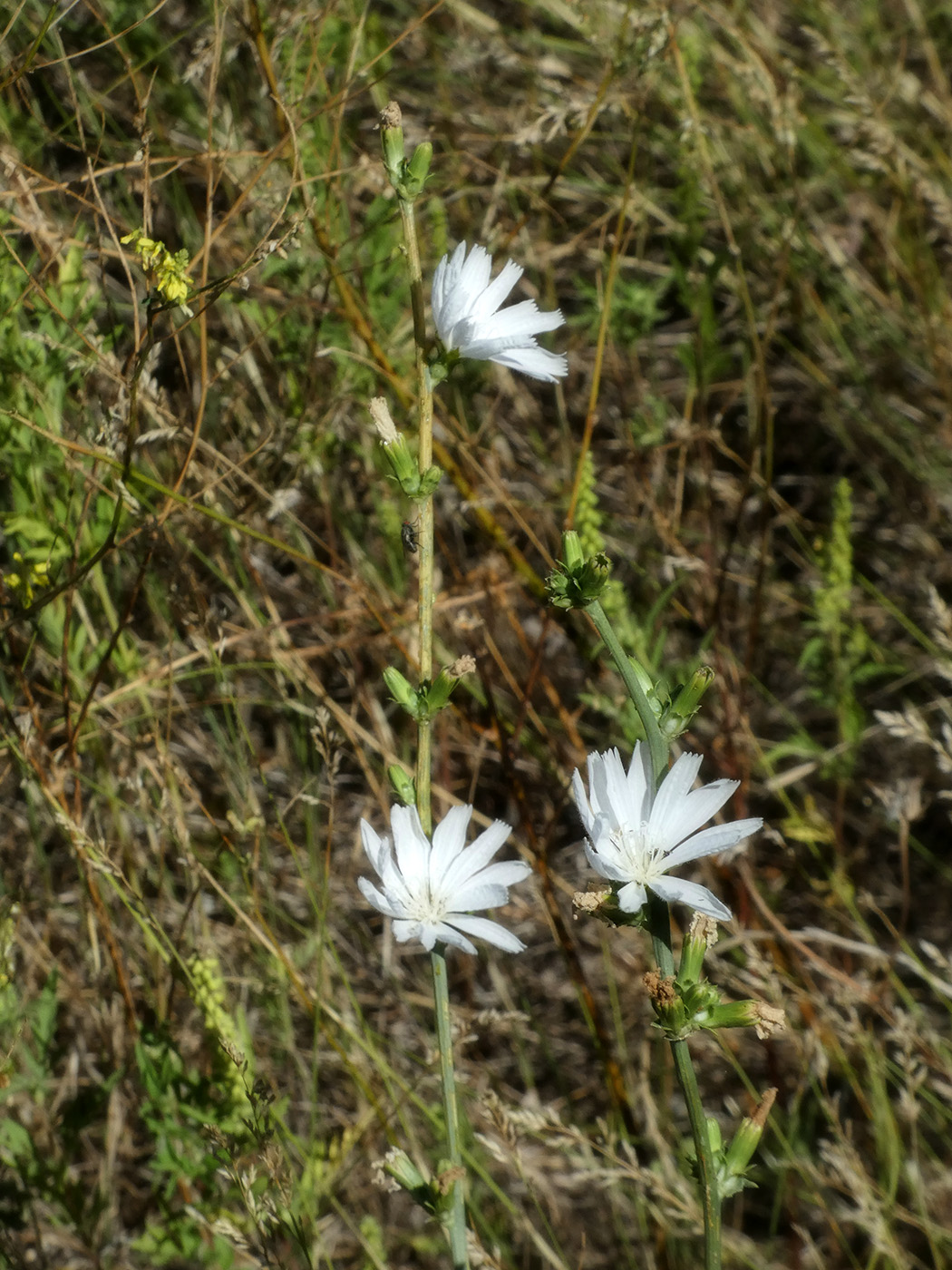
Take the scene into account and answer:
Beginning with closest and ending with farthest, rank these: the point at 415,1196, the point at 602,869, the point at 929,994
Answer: the point at 602,869, the point at 415,1196, the point at 929,994

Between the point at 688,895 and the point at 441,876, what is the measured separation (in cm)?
42

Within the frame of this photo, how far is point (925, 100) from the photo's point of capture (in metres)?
3.56

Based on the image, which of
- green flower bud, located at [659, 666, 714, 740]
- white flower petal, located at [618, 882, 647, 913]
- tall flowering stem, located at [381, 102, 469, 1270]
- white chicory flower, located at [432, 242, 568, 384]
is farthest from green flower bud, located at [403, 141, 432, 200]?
white flower petal, located at [618, 882, 647, 913]

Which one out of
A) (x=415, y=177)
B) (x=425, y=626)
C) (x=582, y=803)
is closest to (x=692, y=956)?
(x=582, y=803)

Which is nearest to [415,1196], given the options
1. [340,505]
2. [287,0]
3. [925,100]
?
[340,505]

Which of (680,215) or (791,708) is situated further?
(791,708)

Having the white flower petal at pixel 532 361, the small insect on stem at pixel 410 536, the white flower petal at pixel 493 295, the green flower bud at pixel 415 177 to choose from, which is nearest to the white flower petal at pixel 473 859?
the small insect on stem at pixel 410 536

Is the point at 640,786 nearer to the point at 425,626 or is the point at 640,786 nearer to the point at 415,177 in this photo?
the point at 425,626

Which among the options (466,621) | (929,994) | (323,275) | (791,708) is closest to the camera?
(466,621)

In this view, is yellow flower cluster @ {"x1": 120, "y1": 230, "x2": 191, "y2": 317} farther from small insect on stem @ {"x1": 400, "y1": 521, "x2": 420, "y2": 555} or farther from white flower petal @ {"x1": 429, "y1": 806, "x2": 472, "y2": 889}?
white flower petal @ {"x1": 429, "y1": 806, "x2": 472, "y2": 889}

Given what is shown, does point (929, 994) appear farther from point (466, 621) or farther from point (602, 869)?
point (602, 869)

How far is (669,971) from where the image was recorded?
1402 millimetres

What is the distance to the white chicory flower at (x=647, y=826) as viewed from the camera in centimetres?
138

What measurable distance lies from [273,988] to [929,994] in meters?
1.91
